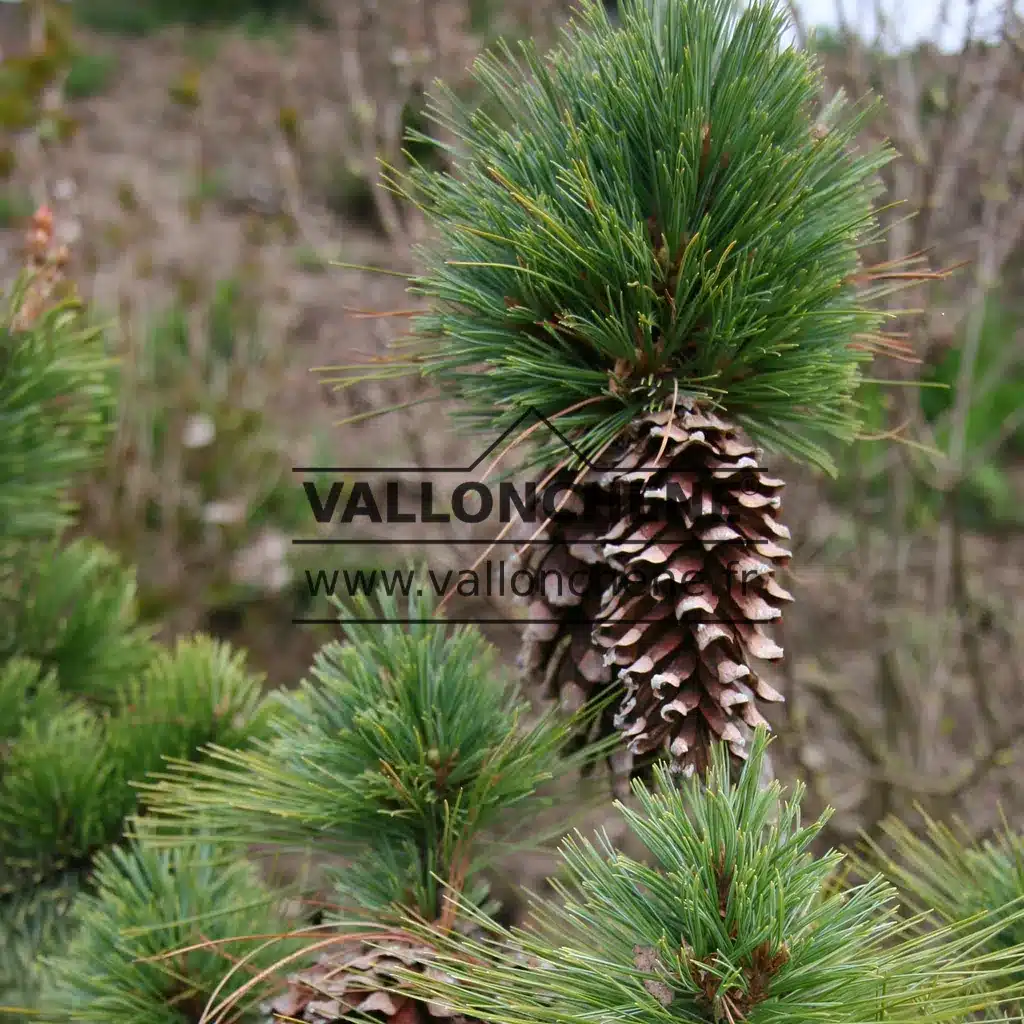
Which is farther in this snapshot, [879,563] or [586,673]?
[879,563]

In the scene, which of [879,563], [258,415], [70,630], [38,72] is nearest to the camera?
[70,630]

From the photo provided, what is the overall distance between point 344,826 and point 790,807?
0.94ft

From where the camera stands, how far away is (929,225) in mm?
1618

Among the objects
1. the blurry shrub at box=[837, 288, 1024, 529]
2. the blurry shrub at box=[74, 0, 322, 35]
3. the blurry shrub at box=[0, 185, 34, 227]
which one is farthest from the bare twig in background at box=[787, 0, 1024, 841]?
the blurry shrub at box=[74, 0, 322, 35]

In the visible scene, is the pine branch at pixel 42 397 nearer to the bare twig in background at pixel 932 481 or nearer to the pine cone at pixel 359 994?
the pine cone at pixel 359 994

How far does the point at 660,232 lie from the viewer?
23.4 inches

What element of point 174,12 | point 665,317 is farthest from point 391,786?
point 174,12

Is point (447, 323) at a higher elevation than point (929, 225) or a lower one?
lower

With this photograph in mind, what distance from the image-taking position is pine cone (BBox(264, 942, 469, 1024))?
53 centimetres

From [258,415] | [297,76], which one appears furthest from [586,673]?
[297,76]

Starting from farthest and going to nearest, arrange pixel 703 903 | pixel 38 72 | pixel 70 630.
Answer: pixel 38 72 → pixel 70 630 → pixel 703 903

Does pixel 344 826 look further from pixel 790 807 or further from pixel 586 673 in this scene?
pixel 790 807

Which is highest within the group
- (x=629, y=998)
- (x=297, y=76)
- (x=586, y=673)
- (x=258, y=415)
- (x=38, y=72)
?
(x=297, y=76)

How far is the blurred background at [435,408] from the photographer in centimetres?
173
